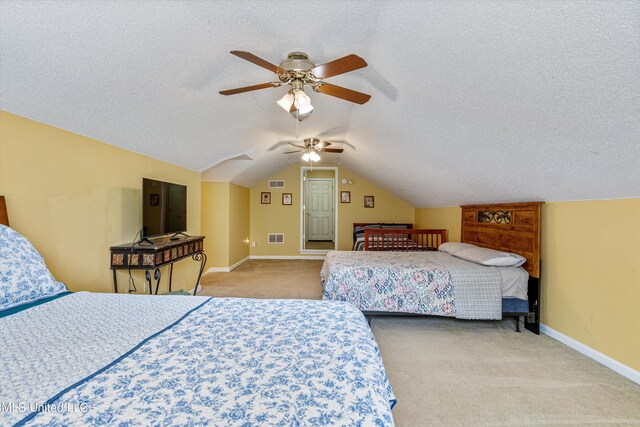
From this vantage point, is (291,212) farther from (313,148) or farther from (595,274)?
(595,274)

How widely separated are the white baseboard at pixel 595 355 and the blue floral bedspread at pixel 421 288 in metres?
0.48

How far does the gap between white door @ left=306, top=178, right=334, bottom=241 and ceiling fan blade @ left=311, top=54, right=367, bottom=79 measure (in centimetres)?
671

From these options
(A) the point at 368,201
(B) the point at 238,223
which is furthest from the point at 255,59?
(A) the point at 368,201

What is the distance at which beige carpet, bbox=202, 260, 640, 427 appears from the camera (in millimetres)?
1711

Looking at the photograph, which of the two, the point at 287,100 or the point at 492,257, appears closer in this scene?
the point at 287,100

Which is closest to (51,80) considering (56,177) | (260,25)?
(56,177)

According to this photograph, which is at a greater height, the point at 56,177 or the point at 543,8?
the point at 543,8

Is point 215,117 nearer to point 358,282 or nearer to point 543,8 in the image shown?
point 358,282

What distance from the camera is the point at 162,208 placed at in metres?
3.21

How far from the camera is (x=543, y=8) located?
1.29 meters

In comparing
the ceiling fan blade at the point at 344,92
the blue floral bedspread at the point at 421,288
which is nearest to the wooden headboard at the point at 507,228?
the blue floral bedspread at the point at 421,288

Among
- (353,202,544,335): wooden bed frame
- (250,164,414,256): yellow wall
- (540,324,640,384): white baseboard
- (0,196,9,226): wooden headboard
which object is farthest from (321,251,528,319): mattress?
(250,164,414,256): yellow wall

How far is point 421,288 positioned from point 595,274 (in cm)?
135

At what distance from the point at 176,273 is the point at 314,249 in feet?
13.3
